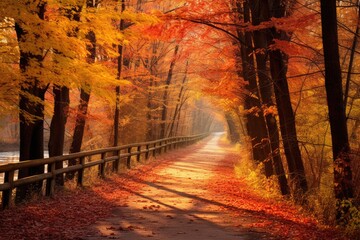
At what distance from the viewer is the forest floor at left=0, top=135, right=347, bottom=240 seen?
7.86 metres

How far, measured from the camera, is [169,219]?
31.0 ft

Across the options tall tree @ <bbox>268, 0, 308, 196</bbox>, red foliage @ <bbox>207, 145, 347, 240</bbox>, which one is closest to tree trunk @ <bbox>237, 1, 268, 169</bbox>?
red foliage @ <bbox>207, 145, 347, 240</bbox>

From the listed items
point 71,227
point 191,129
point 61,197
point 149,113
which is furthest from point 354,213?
point 191,129

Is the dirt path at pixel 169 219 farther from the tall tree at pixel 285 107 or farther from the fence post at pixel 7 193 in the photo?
the tall tree at pixel 285 107

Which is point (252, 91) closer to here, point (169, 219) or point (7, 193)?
point (169, 219)

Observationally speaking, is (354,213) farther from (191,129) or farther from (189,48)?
(191,129)

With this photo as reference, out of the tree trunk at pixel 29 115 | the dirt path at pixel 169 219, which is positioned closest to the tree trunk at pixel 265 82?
the dirt path at pixel 169 219

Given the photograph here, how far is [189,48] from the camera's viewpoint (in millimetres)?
19469

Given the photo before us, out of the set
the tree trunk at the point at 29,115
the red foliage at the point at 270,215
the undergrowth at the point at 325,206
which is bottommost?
the red foliage at the point at 270,215

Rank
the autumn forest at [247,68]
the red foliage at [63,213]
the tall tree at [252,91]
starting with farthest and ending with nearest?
1. the tall tree at [252,91]
2. the autumn forest at [247,68]
3. the red foliage at [63,213]

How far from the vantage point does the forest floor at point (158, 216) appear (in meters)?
7.86

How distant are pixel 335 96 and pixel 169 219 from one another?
4413 mm

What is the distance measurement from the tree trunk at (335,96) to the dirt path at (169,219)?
6.56ft

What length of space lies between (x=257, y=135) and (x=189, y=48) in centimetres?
543
